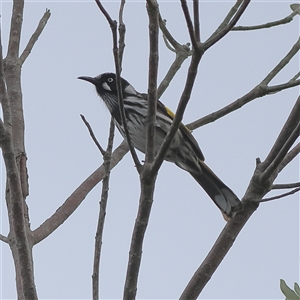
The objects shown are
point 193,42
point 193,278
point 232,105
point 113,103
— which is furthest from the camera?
point 113,103

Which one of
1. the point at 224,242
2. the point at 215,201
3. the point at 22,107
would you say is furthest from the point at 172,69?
the point at 224,242

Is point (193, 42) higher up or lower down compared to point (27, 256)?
higher up

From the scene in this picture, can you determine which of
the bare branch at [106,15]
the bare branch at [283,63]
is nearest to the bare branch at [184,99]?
the bare branch at [106,15]

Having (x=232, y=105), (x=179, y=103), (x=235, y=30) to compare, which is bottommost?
(x=179, y=103)

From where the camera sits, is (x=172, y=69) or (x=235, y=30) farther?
(x=172, y=69)

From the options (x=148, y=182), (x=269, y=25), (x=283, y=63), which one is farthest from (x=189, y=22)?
(x=269, y=25)

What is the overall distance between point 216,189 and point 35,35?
189 centimetres

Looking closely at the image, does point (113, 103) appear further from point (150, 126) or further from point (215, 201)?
point (150, 126)

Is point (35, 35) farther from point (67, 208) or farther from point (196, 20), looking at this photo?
point (196, 20)

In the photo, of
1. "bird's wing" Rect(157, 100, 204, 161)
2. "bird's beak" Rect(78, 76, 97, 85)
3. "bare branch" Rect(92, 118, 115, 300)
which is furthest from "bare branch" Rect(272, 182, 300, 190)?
"bird's beak" Rect(78, 76, 97, 85)

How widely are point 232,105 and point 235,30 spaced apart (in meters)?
0.58

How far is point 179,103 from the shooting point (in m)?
2.30

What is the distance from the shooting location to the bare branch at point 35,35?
3.90 metres

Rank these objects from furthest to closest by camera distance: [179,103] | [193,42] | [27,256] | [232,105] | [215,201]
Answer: [215,201] → [232,105] → [27,256] → [179,103] → [193,42]
